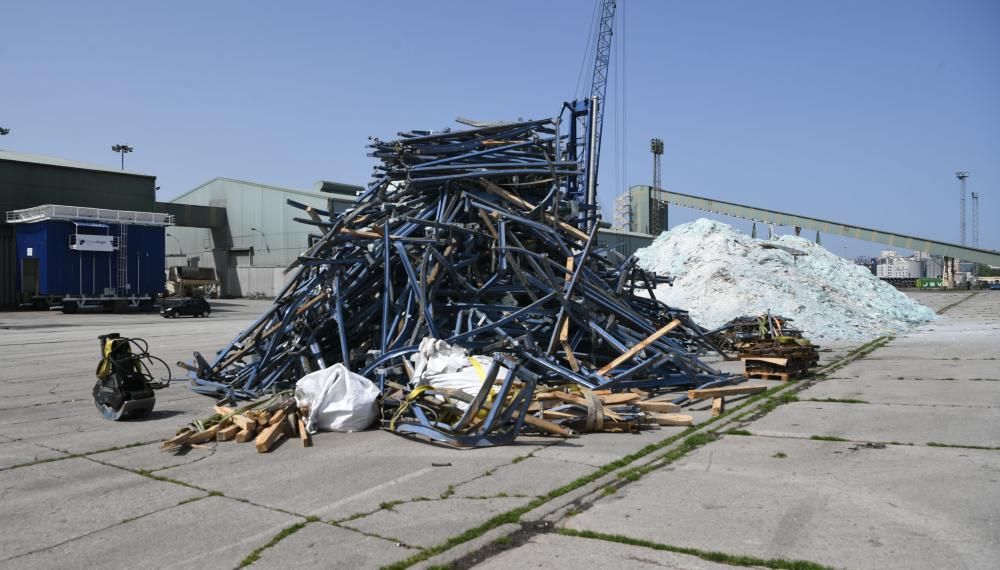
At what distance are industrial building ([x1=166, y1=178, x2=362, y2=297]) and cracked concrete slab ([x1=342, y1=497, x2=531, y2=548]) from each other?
44560 millimetres

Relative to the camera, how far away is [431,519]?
17.2 feet

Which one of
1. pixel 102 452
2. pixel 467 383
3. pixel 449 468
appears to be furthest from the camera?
pixel 467 383

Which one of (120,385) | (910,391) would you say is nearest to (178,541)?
(120,385)

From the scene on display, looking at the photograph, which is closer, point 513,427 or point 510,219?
point 513,427

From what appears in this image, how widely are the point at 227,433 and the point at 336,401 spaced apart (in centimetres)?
124

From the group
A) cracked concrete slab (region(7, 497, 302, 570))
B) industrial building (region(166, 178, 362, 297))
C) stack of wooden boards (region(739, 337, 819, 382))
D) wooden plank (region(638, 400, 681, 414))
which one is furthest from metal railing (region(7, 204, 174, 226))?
cracked concrete slab (region(7, 497, 302, 570))

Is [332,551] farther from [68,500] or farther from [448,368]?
[448,368]

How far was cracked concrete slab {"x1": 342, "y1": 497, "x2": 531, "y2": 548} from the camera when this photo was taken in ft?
16.1

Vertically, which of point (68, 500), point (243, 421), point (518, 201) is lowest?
point (68, 500)

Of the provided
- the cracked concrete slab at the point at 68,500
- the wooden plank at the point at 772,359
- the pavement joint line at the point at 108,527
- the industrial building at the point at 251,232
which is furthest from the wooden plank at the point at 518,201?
the industrial building at the point at 251,232

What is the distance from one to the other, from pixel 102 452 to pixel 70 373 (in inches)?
309

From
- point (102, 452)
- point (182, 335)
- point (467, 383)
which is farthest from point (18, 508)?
point (182, 335)

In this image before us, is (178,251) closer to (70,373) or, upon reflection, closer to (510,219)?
(70,373)

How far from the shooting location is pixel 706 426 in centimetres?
853
